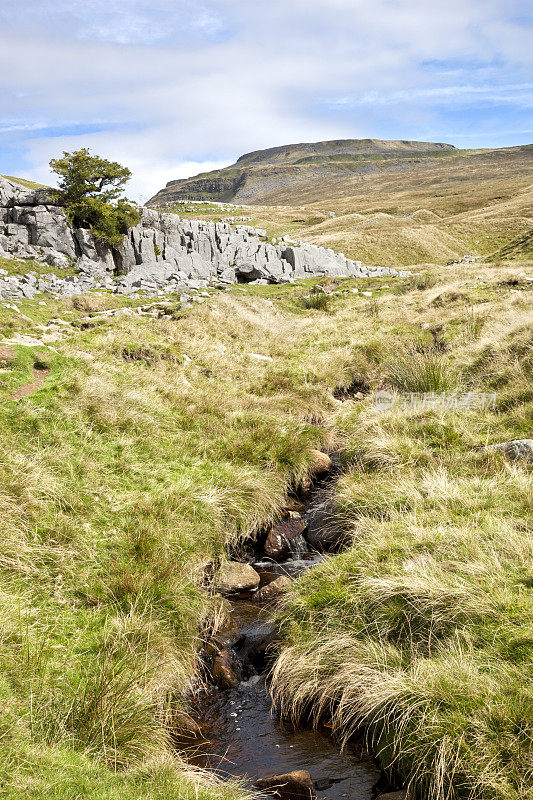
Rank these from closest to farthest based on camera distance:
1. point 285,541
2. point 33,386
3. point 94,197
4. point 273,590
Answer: point 273,590
point 285,541
point 33,386
point 94,197

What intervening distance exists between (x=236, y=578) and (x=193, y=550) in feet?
2.93

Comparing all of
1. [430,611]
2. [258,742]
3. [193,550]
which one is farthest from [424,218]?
[258,742]

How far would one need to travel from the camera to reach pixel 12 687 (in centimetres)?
389

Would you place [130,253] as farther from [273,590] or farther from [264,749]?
[264,749]

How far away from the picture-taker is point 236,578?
23.7 feet

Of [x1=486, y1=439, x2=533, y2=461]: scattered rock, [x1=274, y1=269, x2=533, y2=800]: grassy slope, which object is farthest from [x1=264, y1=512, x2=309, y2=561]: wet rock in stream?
[x1=486, y1=439, x2=533, y2=461]: scattered rock

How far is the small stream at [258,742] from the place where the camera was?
4363 mm

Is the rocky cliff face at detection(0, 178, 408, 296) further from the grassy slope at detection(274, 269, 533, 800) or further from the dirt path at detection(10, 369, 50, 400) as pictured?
the grassy slope at detection(274, 269, 533, 800)

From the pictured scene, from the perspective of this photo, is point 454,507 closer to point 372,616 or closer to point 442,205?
point 372,616

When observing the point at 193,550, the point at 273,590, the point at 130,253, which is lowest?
the point at 273,590

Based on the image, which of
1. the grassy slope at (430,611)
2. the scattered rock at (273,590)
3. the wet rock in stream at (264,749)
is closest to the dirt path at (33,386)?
the scattered rock at (273,590)

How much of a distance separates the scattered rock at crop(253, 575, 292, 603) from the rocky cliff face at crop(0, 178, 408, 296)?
1376 cm

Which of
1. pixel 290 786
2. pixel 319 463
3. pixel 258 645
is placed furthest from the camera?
pixel 319 463

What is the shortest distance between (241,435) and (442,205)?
83599 millimetres
